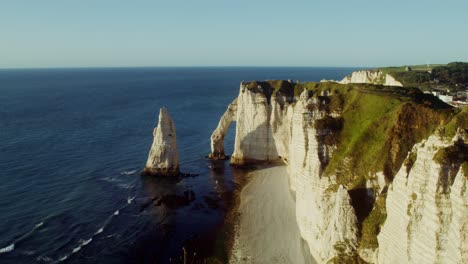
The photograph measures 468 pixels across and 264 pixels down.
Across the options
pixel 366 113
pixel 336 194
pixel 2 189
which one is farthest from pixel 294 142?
pixel 2 189

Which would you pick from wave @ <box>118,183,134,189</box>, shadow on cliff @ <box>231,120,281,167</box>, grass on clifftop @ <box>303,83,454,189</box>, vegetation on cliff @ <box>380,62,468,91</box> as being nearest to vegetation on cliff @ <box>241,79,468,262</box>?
grass on clifftop @ <box>303,83,454,189</box>

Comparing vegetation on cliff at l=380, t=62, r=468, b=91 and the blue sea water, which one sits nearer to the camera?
the blue sea water

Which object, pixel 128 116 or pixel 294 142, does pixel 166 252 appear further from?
pixel 128 116

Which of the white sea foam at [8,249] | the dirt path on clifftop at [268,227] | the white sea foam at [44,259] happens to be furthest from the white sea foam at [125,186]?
the white sea foam at [44,259]

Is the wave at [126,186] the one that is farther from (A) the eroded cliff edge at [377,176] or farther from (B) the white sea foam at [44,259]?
(A) the eroded cliff edge at [377,176]

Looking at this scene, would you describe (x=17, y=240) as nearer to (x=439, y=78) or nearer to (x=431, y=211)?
(x=431, y=211)

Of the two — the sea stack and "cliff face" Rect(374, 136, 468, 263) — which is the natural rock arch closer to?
the sea stack
